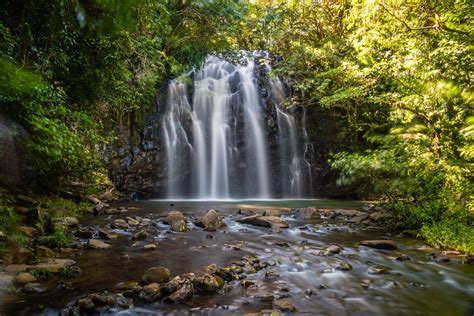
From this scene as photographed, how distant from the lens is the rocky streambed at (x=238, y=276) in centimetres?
367

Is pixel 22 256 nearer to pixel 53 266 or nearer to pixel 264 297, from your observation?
pixel 53 266

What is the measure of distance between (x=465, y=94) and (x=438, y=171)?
94.8 inches

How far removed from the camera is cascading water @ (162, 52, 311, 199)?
17297mm

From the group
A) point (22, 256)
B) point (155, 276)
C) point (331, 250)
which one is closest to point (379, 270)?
point (331, 250)

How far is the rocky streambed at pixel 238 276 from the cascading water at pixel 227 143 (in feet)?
31.4

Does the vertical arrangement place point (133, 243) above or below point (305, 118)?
below

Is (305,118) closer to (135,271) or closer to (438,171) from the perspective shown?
(438,171)

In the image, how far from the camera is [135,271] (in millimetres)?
4734

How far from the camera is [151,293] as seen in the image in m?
3.81

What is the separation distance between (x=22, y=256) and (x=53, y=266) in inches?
21.3

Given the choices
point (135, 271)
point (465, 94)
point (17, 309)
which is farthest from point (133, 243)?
point (465, 94)

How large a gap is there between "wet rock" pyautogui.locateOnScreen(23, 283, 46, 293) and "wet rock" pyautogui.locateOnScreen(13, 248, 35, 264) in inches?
33.5

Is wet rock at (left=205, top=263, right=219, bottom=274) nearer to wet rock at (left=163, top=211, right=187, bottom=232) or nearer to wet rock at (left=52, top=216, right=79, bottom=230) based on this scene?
wet rock at (left=163, top=211, right=187, bottom=232)

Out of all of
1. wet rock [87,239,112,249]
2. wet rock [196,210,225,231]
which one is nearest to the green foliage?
wet rock [87,239,112,249]
